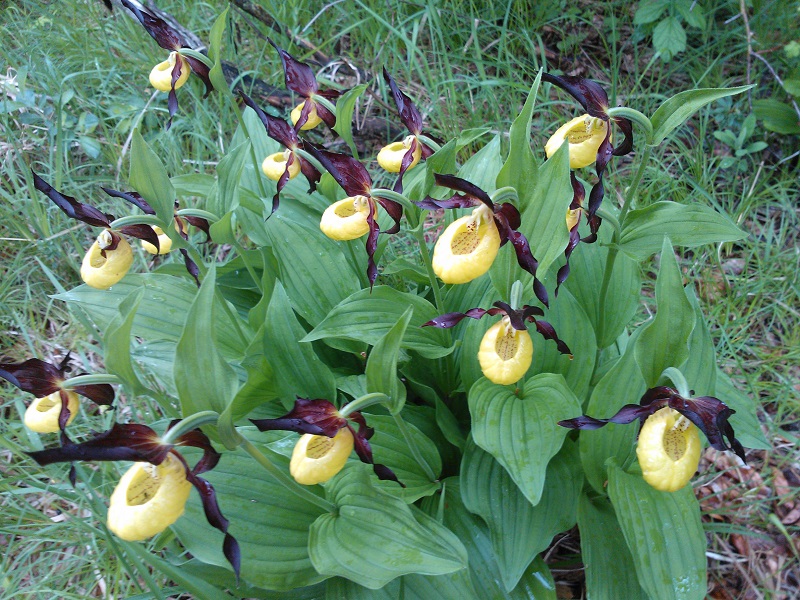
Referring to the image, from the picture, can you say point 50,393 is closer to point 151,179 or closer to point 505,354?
point 151,179

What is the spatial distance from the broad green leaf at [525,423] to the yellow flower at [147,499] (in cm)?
72

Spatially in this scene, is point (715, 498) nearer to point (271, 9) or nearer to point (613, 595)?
point (613, 595)

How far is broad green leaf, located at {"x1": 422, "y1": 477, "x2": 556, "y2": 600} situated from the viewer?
156 cm

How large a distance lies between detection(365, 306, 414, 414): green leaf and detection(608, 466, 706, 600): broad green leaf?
596mm

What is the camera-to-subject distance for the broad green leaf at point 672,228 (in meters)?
1.67

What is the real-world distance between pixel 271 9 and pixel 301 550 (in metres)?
3.20

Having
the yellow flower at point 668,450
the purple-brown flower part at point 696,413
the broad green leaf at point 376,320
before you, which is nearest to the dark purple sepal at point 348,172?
the broad green leaf at point 376,320

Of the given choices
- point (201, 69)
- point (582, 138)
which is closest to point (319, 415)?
point (582, 138)

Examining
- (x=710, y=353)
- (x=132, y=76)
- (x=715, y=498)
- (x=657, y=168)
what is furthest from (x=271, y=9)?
(x=715, y=498)

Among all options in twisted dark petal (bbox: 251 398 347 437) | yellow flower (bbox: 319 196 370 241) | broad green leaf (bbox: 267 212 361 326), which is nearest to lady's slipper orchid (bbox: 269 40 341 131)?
broad green leaf (bbox: 267 212 361 326)

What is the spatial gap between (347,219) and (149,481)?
84 cm

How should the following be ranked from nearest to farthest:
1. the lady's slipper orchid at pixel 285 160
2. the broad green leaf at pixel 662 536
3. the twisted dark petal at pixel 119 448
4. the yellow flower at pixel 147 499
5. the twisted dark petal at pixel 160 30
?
the twisted dark petal at pixel 119 448 < the yellow flower at pixel 147 499 < the broad green leaf at pixel 662 536 < the lady's slipper orchid at pixel 285 160 < the twisted dark petal at pixel 160 30

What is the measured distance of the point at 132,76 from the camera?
376cm

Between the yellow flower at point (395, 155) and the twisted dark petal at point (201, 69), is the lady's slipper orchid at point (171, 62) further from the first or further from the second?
the yellow flower at point (395, 155)
